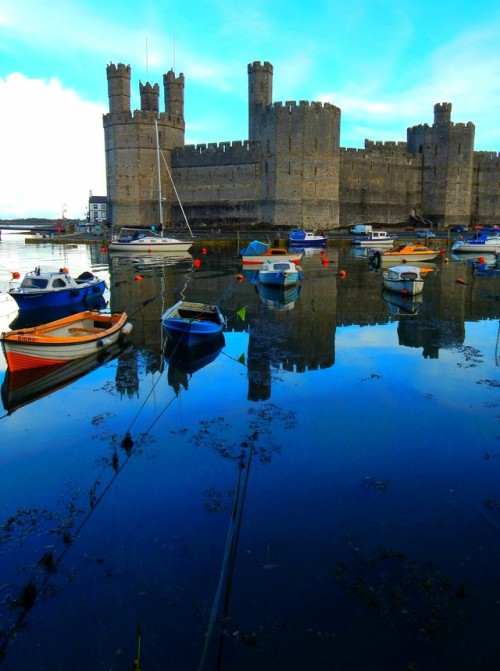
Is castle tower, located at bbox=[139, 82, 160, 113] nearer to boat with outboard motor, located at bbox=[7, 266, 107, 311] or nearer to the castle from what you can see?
the castle

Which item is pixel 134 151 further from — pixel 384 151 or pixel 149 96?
pixel 384 151

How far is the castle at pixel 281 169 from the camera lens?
144 feet

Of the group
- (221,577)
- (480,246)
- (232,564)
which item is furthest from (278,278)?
(480,246)

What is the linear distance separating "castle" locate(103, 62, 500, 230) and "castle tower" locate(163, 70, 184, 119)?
0.30 ft

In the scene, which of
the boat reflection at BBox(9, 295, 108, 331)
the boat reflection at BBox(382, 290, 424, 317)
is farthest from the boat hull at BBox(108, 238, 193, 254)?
the boat reflection at BBox(382, 290, 424, 317)

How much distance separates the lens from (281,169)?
143 feet

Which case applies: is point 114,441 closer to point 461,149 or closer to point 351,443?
point 351,443

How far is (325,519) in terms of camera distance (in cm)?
585

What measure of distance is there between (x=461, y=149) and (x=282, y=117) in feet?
60.0

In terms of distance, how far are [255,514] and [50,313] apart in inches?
561

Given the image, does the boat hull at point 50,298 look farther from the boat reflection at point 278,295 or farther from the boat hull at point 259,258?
the boat hull at point 259,258

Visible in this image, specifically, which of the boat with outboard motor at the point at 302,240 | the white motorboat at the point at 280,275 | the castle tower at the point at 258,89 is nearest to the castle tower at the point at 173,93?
the castle tower at the point at 258,89

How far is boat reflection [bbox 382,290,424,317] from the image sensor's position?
1778 centimetres

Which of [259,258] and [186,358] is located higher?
[259,258]
